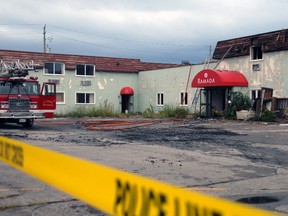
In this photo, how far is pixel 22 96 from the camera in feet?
66.9

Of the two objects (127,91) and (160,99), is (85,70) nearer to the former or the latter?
(127,91)

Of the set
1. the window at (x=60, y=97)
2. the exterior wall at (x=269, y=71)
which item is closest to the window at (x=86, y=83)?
the window at (x=60, y=97)

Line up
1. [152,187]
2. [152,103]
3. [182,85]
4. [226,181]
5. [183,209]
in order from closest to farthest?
[183,209]
[152,187]
[226,181]
[182,85]
[152,103]

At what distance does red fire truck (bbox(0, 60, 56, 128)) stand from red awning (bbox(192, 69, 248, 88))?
12.7 metres

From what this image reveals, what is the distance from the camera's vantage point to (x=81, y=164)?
287 centimetres

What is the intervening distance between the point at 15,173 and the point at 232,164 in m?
5.01

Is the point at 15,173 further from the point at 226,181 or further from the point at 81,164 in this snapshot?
the point at 81,164

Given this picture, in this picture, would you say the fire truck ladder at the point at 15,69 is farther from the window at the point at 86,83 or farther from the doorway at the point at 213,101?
the window at the point at 86,83

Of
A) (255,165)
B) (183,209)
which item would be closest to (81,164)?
(183,209)

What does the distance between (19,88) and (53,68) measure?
17832 millimetres

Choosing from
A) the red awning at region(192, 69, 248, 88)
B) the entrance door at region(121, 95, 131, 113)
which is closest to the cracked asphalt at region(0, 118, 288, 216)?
the red awning at region(192, 69, 248, 88)

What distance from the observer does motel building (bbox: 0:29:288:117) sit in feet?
91.2

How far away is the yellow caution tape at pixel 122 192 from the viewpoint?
1822 millimetres

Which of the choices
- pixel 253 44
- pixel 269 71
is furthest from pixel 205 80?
pixel 269 71
